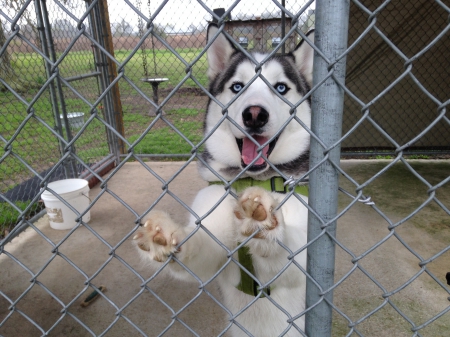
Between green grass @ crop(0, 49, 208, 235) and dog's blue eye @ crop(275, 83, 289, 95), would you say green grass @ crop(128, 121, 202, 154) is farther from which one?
dog's blue eye @ crop(275, 83, 289, 95)

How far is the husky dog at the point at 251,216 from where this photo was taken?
4.50 ft

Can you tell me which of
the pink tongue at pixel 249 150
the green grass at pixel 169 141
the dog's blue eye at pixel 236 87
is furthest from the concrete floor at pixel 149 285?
the green grass at pixel 169 141

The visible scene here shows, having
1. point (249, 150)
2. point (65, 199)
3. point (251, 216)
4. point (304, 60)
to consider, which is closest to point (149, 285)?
point (65, 199)

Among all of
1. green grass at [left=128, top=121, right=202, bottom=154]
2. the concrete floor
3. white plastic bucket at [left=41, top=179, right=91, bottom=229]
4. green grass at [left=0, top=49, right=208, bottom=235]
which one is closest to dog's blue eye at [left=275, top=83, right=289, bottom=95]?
green grass at [left=0, top=49, right=208, bottom=235]

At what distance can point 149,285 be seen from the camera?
3045 millimetres

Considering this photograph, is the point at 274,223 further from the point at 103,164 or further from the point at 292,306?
the point at 103,164

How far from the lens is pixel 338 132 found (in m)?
1.06

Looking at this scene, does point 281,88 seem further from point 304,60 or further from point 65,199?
point 65,199

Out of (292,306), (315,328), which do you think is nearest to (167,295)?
(292,306)

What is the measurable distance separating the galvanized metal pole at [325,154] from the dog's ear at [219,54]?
4.97 ft

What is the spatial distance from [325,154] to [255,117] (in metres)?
0.76

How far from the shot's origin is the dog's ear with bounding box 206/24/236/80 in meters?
2.40

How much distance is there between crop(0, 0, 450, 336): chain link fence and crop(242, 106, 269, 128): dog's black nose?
37 cm

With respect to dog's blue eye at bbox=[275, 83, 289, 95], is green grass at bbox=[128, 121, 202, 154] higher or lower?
lower
